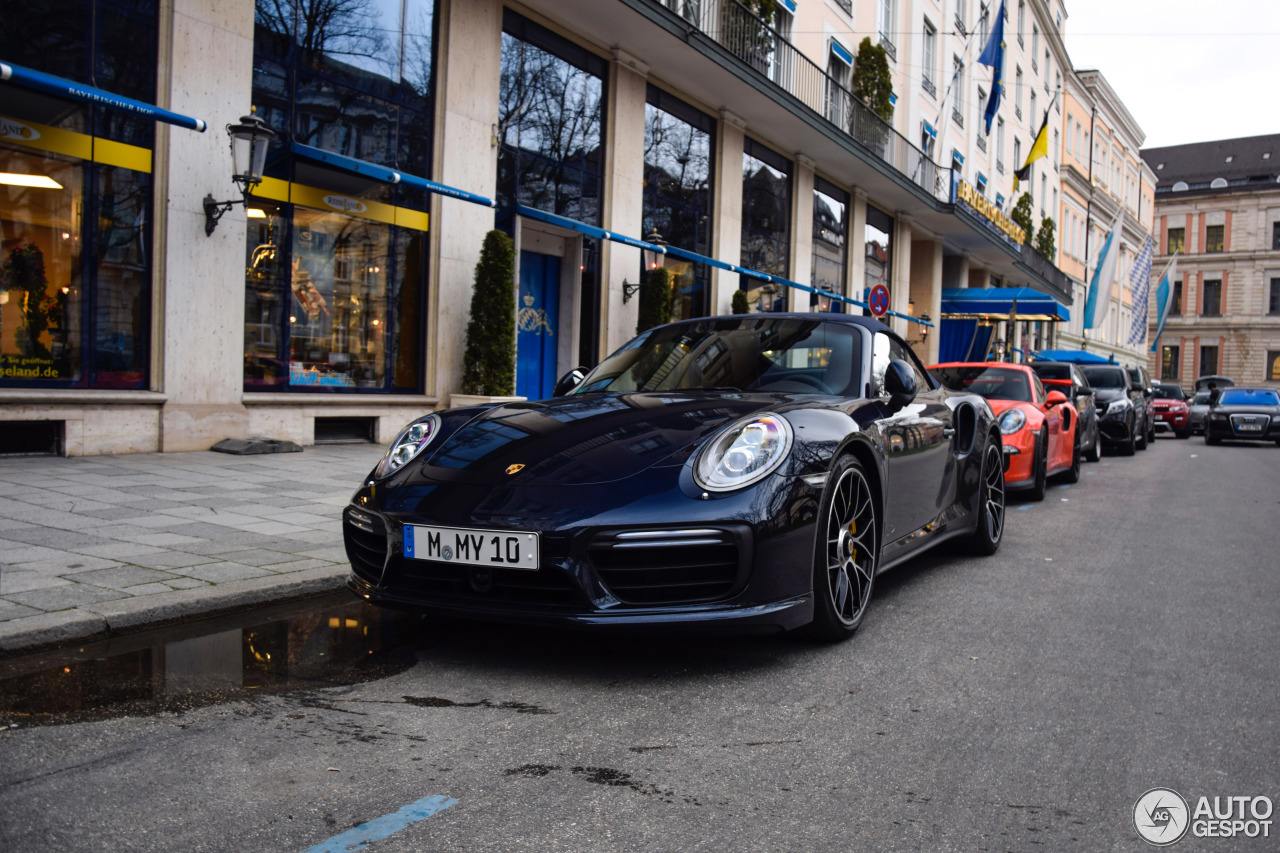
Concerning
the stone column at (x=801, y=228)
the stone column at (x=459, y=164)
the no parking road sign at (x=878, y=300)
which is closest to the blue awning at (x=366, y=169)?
the stone column at (x=459, y=164)

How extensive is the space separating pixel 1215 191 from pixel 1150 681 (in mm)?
89079

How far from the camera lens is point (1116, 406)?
1695 centimetres

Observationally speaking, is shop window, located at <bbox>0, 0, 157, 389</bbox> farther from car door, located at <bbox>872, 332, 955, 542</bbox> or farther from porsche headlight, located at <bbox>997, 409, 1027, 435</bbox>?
porsche headlight, located at <bbox>997, 409, 1027, 435</bbox>

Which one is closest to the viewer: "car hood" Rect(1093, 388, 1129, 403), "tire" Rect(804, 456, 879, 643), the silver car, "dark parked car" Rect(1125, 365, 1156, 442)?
"tire" Rect(804, 456, 879, 643)

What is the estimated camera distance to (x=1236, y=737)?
9.75 ft

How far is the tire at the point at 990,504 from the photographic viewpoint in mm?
6059

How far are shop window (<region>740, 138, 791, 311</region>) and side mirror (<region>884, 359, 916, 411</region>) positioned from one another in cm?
1468

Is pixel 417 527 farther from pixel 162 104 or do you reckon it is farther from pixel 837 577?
pixel 162 104

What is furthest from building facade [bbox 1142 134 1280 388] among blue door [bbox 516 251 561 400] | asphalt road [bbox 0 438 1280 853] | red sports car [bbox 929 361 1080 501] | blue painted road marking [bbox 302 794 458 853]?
blue painted road marking [bbox 302 794 458 853]

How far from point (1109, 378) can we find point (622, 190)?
31.4 ft

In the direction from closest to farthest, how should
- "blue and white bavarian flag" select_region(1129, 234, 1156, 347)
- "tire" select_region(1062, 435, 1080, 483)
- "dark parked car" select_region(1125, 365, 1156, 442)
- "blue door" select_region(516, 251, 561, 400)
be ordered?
"tire" select_region(1062, 435, 1080, 483)
"blue door" select_region(516, 251, 561, 400)
"dark parked car" select_region(1125, 365, 1156, 442)
"blue and white bavarian flag" select_region(1129, 234, 1156, 347)

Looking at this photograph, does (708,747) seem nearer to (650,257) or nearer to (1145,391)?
(650,257)

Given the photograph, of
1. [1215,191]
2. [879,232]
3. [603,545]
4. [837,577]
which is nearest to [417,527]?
[603,545]

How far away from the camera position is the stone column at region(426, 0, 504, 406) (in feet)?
40.0
